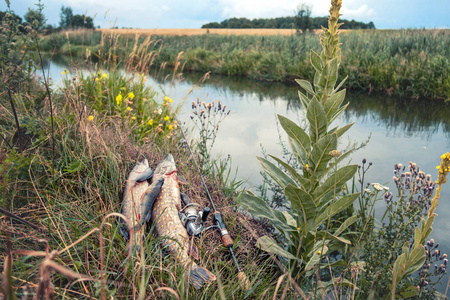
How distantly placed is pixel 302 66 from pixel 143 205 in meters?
11.0

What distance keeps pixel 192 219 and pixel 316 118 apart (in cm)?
126

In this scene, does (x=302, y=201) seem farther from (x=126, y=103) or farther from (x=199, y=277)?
(x=126, y=103)

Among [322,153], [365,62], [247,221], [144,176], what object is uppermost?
[365,62]

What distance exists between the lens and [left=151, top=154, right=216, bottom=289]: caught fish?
7.39ft

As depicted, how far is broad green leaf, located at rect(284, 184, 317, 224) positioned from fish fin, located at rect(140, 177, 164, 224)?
3.48ft

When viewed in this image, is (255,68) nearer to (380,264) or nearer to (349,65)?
(349,65)

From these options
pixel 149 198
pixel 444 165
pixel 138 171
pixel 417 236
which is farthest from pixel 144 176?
pixel 444 165

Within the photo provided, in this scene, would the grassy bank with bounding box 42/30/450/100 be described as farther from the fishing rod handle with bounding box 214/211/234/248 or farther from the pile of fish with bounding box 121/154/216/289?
the fishing rod handle with bounding box 214/211/234/248

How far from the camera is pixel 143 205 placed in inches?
115

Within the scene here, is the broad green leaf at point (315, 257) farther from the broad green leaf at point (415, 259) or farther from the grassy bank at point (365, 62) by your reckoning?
the grassy bank at point (365, 62)

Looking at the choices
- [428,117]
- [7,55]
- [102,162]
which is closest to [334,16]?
[102,162]

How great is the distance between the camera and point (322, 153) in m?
2.57

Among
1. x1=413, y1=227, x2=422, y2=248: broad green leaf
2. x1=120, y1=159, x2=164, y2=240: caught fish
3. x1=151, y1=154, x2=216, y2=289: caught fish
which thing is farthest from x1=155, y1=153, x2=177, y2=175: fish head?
x1=413, y1=227, x2=422, y2=248: broad green leaf

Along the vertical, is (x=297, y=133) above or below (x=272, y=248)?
above
